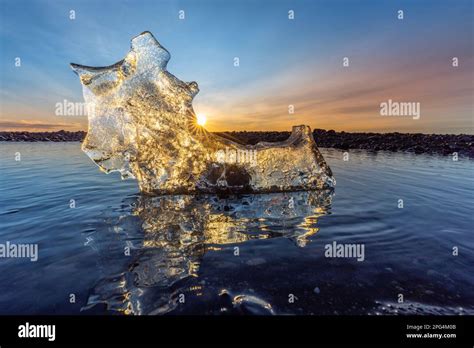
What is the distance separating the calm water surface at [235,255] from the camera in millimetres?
2924

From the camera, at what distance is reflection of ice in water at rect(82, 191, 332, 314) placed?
9.69 feet

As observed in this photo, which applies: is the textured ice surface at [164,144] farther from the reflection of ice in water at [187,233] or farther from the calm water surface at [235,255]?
the calm water surface at [235,255]

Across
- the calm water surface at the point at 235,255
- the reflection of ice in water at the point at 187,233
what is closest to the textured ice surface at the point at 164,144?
the reflection of ice in water at the point at 187,233

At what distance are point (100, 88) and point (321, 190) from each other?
297 inches

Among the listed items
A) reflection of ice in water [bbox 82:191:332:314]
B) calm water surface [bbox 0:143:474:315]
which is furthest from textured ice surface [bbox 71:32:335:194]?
calm water surface [bbox 0:143:474:315]

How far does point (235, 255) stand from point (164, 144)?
4951 millimetres

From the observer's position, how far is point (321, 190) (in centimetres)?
867

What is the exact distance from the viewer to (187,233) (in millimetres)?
4844

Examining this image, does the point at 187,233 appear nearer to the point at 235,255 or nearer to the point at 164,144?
the point at 235,255

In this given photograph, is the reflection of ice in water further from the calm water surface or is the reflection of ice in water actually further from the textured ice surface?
the textured ice surface

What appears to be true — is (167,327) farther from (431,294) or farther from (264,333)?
(431,294)

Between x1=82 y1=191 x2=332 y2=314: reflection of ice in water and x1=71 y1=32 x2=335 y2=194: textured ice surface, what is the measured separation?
654mm

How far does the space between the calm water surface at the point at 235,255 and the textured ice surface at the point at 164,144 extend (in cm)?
91

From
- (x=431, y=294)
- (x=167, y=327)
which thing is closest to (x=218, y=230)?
(x=167, y=327)
